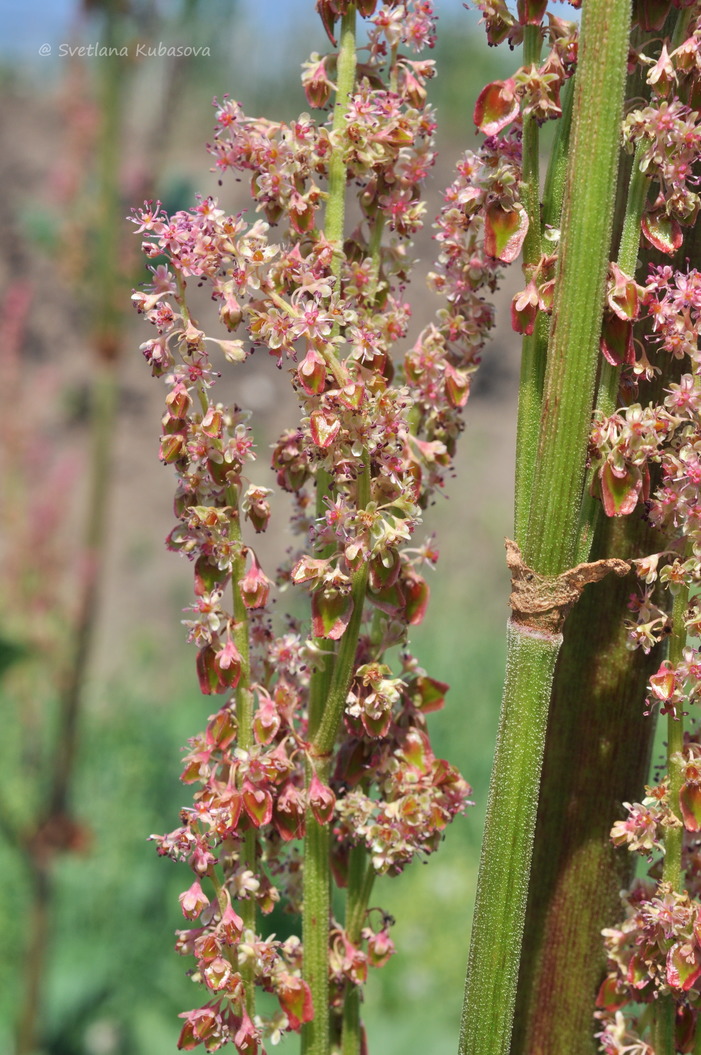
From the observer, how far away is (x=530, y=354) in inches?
18.9

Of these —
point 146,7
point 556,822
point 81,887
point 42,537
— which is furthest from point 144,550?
point 556,822

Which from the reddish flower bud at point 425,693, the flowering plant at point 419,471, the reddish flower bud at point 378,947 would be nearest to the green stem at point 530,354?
the flowering plant at point 419,471

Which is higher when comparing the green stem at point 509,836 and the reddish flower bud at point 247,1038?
the green stem at point 509,836

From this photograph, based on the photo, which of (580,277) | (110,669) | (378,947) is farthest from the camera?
(110,669)

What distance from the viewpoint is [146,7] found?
180 cm

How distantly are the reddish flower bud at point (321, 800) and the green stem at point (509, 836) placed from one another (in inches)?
2.7

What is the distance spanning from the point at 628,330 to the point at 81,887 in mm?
2914

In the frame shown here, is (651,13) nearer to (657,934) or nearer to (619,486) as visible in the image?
(619,486)

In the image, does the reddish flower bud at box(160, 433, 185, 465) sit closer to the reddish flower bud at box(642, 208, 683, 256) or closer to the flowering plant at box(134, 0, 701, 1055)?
the flowering plant at box(134, 0, 701, 1055)

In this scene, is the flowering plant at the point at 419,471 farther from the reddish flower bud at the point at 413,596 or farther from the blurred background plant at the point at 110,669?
the blurred background plant at the point at 110,669

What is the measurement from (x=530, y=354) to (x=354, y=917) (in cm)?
27

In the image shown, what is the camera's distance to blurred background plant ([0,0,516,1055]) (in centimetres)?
193

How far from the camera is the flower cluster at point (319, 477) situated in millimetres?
469

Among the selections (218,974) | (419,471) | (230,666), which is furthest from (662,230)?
(218,974)
